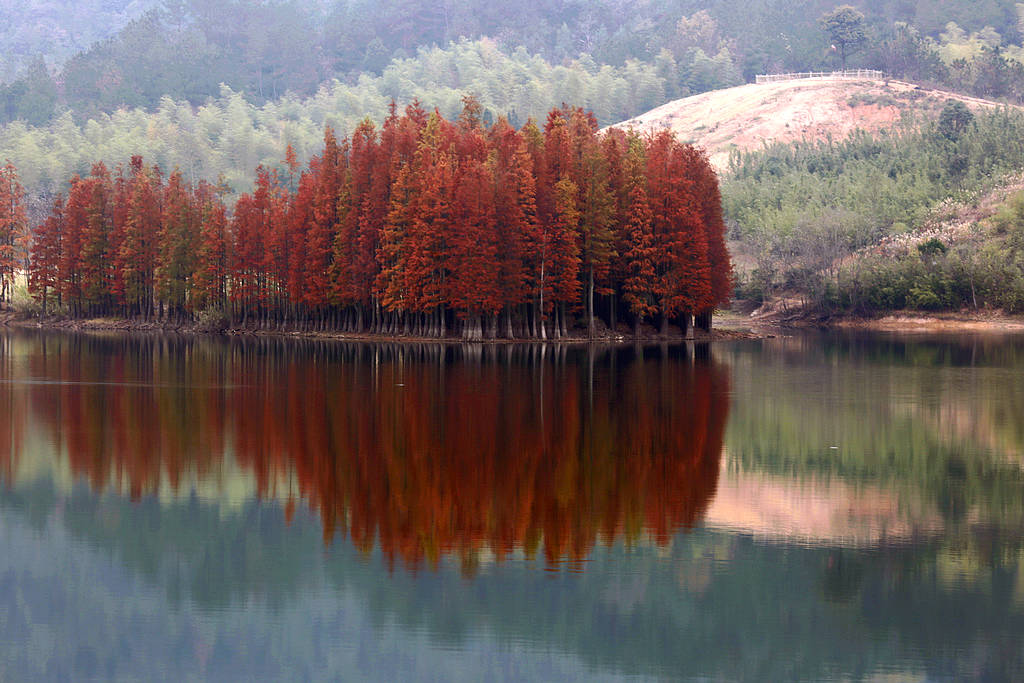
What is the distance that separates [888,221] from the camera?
333 ft

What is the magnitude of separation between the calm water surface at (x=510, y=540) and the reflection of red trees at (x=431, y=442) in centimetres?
11

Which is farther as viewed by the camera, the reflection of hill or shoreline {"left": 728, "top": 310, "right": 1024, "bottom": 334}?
shoreline {"left": 728, "top": 310, "right": 1024, "bottom": 334}

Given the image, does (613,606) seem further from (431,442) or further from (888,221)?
(888,221)

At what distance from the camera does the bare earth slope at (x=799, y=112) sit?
511 ft

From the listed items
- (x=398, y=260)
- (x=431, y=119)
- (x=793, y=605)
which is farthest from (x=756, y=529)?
(x=431, y=119)

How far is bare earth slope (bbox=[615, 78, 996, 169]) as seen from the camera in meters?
156

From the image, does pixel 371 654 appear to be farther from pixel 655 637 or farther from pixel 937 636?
pixel 937 636

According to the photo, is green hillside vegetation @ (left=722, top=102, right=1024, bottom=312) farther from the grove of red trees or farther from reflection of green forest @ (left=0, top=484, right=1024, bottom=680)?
reflection of green forest @ (left=0, top=484, right=1024, bottom=680)

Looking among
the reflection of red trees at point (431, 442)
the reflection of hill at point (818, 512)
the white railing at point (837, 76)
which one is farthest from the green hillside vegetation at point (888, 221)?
the reflection of hill at point (818, 512)

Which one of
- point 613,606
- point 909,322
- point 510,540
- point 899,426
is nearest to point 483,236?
point 899,426

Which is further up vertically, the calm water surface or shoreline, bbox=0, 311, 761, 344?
shoreline, bbox=0, 311, 761, 344

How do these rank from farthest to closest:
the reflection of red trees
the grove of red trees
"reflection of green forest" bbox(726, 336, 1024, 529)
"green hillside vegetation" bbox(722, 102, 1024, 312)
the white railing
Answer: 1. the white railing
2. "green hillside vegetation" bbox(722, 102, 1024, 312)
3. the grove of red trees
4. "reflection of green forest" bbox(726, 336, 1024, 529)
5. the reflection of red trees

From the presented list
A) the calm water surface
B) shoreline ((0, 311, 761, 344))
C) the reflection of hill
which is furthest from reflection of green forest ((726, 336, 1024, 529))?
shoreline ((0, 311, 761, 344))

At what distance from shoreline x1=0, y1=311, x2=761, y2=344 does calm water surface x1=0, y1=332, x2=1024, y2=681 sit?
34801 mm
